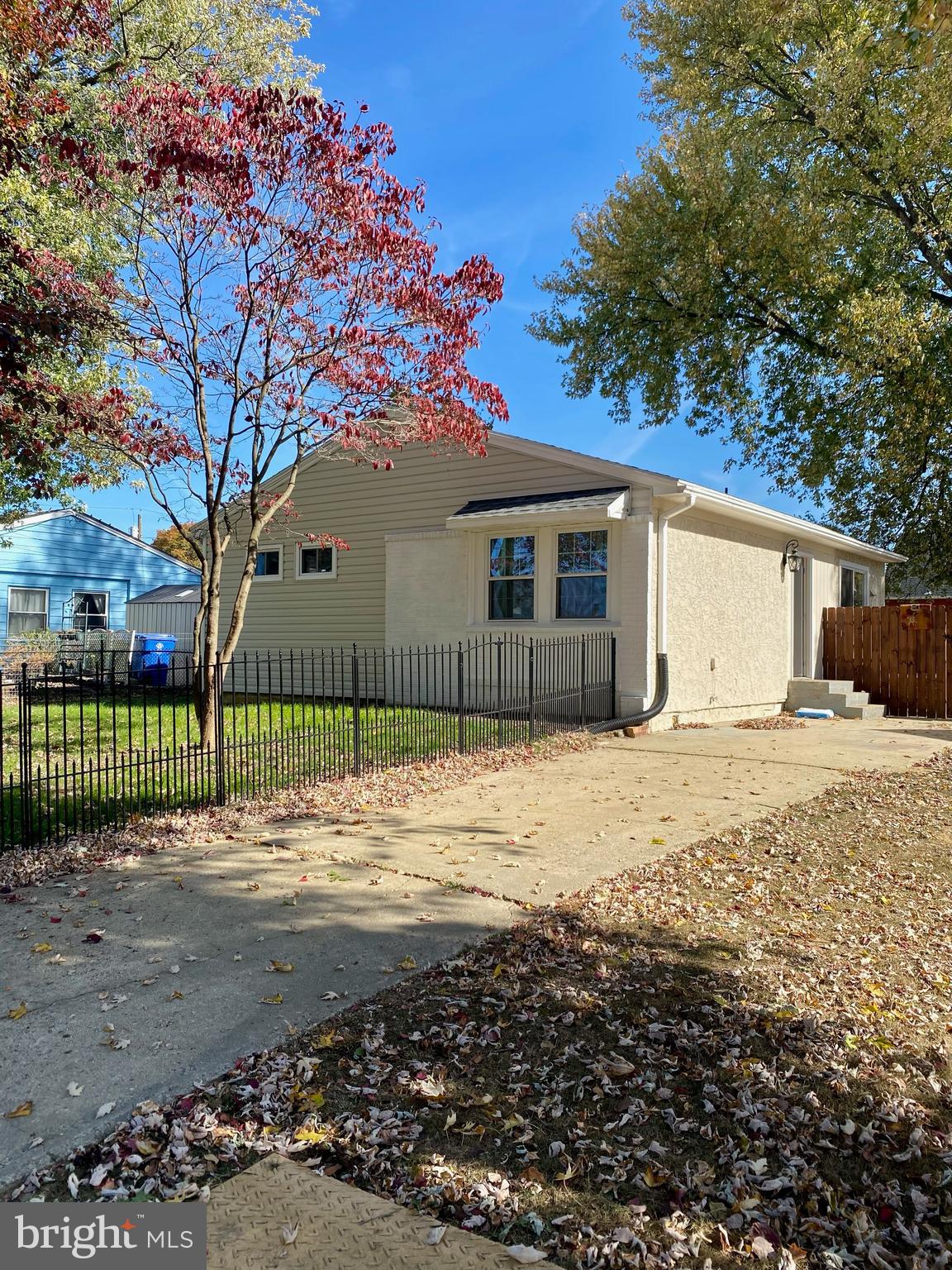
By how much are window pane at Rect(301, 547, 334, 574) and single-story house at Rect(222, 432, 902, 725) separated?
3 centimetres

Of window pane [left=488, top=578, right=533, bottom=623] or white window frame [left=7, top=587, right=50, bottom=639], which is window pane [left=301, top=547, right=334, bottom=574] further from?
white window frame [left=7, top=587, right=50, bottom=639]

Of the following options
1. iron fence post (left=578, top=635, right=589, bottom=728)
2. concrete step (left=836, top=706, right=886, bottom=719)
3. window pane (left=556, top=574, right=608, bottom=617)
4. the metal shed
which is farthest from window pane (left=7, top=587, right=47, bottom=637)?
concrete step (left=836, top=706, right=886, bottom=719)

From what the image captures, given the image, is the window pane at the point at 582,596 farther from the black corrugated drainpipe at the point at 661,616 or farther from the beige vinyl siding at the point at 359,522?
the beige vinyl siding at the point at 359,522

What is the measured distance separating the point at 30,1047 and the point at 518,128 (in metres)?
13.2

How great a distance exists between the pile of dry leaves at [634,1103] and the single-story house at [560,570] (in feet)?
26.3

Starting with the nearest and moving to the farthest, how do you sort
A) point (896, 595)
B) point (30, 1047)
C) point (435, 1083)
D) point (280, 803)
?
1. point (435, 1083)
2. point (30, 1047)
3. point (280, 803)
4. point (896, 595)

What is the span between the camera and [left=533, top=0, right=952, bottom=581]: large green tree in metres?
13.6

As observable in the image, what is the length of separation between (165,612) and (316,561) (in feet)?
27.2

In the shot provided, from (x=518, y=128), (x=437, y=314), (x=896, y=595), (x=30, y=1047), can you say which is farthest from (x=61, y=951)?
(x=896, y=595)

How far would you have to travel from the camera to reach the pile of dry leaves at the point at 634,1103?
2.16m

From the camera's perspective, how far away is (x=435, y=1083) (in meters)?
2.74

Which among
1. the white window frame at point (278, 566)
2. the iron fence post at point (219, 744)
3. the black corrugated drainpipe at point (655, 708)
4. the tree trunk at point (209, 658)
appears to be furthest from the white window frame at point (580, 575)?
the white window frame at point (278, 566)

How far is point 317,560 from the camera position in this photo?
16.3 metres

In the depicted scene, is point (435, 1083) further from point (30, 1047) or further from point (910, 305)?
point (910, 305)
